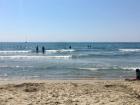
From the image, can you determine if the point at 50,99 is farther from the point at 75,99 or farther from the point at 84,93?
the point at 84,93

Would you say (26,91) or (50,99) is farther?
(26,91)

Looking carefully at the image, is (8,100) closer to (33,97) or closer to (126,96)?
(33,97)

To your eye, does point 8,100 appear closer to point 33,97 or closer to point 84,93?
point 33,97

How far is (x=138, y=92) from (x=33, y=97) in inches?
158

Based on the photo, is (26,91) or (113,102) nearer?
(113,102)

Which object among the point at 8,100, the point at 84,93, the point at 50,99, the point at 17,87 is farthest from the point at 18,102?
the point at 17,87

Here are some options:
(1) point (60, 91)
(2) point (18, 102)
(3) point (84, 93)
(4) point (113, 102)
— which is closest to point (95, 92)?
(3) point (84, 93)

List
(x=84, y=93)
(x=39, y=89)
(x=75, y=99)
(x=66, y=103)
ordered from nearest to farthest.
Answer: (x=66, y=103), (x=75, y=99), (x=84, y=93), (x=39, y=89)

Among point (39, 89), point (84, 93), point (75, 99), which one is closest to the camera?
point (75, 99)

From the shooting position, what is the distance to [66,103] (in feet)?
31.1

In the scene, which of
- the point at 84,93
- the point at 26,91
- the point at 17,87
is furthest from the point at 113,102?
the point at 17,87

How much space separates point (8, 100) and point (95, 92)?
3445 millimetres

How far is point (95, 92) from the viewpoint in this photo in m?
11.7

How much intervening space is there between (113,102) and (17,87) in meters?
5.10
